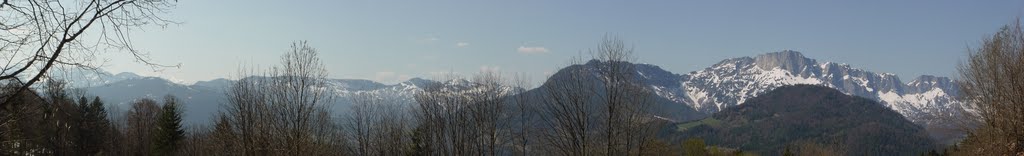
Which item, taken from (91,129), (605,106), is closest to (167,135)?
(91,129)

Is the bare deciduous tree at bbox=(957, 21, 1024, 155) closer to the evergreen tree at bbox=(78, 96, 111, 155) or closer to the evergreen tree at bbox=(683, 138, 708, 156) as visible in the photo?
the evergreen tree at bbox=(78, 96, 111, 155)

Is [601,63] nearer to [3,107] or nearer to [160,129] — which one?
[3,107]

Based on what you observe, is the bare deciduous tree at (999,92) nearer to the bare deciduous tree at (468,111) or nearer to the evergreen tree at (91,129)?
the bare deciduous tree at (468,111)

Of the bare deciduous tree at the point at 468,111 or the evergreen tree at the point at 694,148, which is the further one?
the evergreen tree at the point at 694,148

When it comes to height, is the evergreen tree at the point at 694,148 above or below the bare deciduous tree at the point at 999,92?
below

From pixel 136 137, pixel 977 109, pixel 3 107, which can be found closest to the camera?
pixel 3 107

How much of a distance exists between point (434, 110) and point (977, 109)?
19.4 metres

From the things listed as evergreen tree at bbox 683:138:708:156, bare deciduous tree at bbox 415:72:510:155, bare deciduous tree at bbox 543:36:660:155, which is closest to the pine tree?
bare deciduous tree at bbox 415:72:510:155

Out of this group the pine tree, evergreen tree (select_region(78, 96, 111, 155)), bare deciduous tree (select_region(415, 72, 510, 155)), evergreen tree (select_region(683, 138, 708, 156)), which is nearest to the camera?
bare deciduous tree (select_region(415, 72, 510, 155))

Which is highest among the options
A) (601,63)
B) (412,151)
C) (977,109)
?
(601,63)

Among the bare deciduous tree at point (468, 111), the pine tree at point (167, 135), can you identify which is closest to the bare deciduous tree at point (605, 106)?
the bare deciduous tree at point (468, 111)

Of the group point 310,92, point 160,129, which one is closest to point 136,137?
point 160,129

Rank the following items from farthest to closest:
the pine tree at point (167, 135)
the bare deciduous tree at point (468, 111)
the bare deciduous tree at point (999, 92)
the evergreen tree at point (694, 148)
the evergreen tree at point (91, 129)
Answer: the evergreen tree at point (694, 148) → the evergreen tree at point (91, 129) → the pine tree at point (167, 135) → the bare deciduous tree at point (468, 111) → the bare deciduous tree at point (999, 92)

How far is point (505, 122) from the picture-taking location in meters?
28.6
